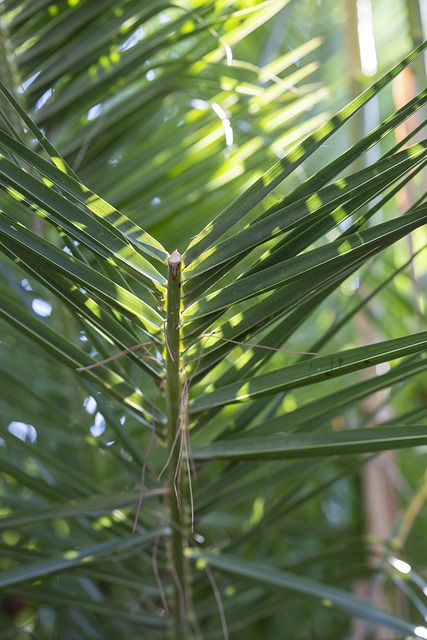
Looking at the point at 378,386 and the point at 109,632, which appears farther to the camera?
the point at 109,632

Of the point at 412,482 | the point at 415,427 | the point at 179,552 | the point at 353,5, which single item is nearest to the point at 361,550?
the point at 179,552

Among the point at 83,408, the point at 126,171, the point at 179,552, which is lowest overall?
the point at 179,552

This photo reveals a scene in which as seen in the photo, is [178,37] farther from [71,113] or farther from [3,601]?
[3,601]

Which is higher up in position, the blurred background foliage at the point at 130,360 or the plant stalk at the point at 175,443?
the blurred background foliage at the point at 130,360

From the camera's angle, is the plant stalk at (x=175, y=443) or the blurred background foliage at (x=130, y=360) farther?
the blurred background foliage at (x=130, y=360)

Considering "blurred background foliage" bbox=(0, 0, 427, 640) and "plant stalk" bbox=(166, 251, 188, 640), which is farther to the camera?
"blurred background foliage" bbox=(0, 0, 427, 640)
